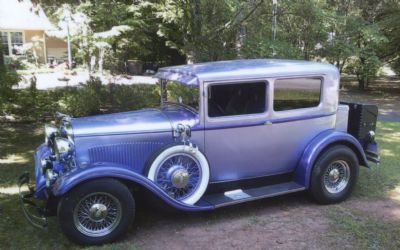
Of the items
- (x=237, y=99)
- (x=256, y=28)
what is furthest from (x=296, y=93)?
(x=256, y=28)

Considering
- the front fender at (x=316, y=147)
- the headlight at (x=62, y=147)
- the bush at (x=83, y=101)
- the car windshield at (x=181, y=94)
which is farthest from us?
the bush at (x=83, y=101)

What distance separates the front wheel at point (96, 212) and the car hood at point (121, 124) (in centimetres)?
61

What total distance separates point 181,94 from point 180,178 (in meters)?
1.15

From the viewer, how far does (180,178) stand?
14.9 ft

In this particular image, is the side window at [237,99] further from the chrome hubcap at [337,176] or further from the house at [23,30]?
the house at [23,30]

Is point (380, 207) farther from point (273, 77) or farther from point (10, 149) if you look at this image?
point (10, 149)

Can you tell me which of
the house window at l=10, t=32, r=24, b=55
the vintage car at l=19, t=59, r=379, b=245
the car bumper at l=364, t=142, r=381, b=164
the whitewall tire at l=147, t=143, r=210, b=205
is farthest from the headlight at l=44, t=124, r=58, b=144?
the house window at l=10, t=32, r=24, b=55

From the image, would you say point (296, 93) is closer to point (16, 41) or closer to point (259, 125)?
point (259, 125)

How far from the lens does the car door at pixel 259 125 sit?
4773 millimetres

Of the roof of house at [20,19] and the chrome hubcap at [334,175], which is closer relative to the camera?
the chrome hubcap at [334,175]

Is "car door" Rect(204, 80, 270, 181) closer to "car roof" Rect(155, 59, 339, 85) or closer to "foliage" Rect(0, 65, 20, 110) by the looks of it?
"car roof" Rect(155, 59, 339, 85)

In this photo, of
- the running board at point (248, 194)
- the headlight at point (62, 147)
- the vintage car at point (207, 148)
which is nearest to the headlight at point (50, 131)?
the vintage car at point (207, 148)

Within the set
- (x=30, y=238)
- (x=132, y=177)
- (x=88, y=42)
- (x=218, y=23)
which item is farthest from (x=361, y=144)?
(x=88, y=42)

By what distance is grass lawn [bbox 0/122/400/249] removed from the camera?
421cm
